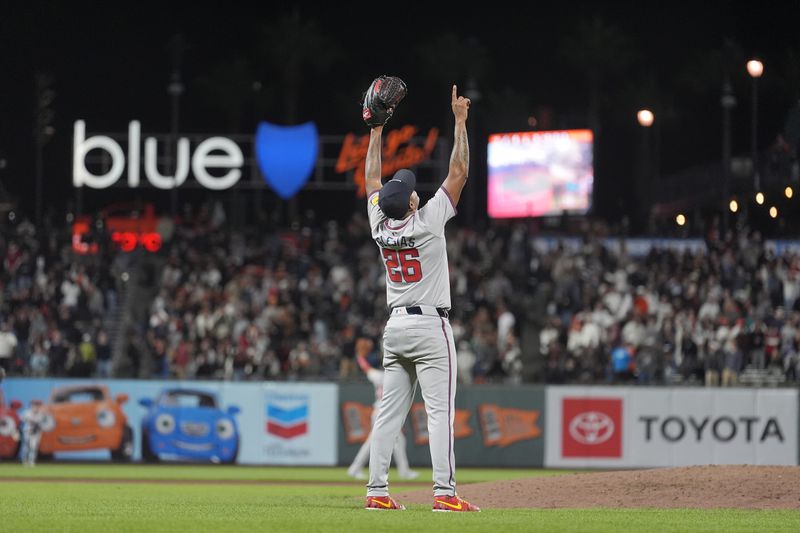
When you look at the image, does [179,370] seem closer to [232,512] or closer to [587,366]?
[587,366]

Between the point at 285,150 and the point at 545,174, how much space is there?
8.06 metres

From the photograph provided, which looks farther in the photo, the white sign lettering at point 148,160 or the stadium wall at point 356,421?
the white sign lettering at point 148,160

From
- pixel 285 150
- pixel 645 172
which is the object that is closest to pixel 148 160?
pixel 285 150

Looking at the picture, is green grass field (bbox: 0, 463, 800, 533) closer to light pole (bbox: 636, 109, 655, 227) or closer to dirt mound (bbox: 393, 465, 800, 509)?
dirt mound (bbox: 393, 465, 800, 509)

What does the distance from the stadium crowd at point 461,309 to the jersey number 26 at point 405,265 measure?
49.1 ft

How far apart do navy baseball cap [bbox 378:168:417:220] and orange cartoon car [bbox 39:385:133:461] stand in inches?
613

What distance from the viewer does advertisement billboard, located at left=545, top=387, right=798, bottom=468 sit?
2228 cm

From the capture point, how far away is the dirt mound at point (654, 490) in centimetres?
1045

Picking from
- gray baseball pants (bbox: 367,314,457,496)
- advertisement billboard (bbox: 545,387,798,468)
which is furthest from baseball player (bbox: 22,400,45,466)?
gray baseball pants (bbox: 367,314,457,496)

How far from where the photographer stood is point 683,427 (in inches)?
882

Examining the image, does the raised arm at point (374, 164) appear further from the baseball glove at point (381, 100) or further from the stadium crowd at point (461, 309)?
the stadium crowd at point (461, 309)

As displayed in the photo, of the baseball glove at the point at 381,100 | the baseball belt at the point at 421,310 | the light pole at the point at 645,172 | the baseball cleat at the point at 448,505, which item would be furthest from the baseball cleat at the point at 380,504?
the light pole at the point at 645,172

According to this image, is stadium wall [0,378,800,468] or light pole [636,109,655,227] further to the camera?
light pole [636,109,655,227]

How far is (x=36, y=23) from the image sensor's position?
5162 centimetres
